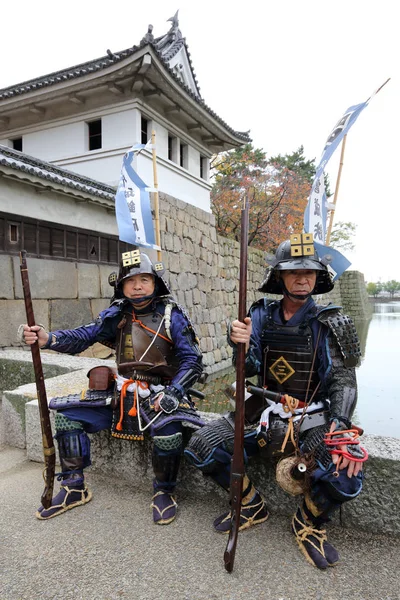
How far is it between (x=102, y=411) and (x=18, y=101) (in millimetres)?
10215

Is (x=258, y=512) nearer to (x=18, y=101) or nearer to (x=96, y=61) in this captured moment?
(x=18, y=101)

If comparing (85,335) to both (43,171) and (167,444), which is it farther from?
(43,171)

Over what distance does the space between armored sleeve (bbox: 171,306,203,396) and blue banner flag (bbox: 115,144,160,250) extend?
105 cm

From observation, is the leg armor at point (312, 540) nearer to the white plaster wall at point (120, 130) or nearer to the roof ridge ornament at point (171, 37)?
the white plaster wall at point (120, 130)

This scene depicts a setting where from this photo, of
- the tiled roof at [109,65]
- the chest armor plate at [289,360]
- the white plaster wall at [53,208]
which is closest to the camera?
the chest armor plate at [289,360]

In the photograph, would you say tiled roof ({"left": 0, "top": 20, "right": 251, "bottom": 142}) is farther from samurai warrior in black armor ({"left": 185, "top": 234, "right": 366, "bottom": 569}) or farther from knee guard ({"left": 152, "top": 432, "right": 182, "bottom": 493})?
knee guard ({"left": 152, "top": 432, "right": 182, "bottom": 493})

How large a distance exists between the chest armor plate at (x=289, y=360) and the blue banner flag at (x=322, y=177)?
788 mm

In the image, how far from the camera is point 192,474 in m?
2.59

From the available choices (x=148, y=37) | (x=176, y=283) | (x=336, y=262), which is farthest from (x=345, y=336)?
(x=148, y=37)

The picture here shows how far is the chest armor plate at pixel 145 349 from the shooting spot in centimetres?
267

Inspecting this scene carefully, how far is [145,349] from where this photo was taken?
270 cm

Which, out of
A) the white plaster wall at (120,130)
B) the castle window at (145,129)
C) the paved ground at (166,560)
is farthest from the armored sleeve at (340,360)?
the castle window at (145,129)

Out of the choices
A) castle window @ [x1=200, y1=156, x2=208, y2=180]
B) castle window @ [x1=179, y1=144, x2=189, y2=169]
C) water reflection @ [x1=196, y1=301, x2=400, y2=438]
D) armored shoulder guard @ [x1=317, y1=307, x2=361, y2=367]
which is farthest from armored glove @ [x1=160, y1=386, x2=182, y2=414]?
castle window @ [x1=200, y1=156, x2=208, y2=180]

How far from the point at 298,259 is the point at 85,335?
1.58m
